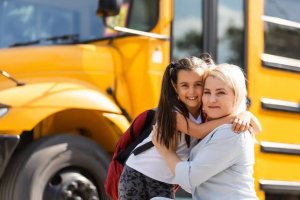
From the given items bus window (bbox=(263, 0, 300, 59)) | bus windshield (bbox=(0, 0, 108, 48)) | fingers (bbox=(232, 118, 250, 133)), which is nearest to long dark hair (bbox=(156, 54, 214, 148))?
fingers (bbox=(232, 118, 250, 133))

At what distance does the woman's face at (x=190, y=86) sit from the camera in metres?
2.57

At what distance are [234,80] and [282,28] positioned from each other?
290 centimetres

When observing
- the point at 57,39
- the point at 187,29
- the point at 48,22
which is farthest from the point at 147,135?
the point at 48,22

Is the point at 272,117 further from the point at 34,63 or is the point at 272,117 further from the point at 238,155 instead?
the point at 238,155

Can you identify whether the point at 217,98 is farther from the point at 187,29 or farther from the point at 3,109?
the point at 187,29

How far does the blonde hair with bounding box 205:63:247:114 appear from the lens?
239 centimetres

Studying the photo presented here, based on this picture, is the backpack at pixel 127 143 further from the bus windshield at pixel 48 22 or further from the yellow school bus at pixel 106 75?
the bus windshield at pixel 48 22

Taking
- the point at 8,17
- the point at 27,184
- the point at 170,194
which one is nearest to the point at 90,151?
the point at 27,184

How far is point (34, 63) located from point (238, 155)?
91.5 inches

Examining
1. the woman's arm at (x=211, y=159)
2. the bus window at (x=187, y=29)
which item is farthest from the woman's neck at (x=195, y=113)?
the bus window at (x=187, y=29)

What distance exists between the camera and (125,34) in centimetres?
452

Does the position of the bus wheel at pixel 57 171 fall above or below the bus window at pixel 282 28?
below

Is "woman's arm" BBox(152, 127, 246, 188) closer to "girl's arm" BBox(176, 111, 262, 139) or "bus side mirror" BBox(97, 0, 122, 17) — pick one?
"girl's arm" BBox(176, 111, 262, 139)

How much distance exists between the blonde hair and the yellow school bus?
1815 millimetres
